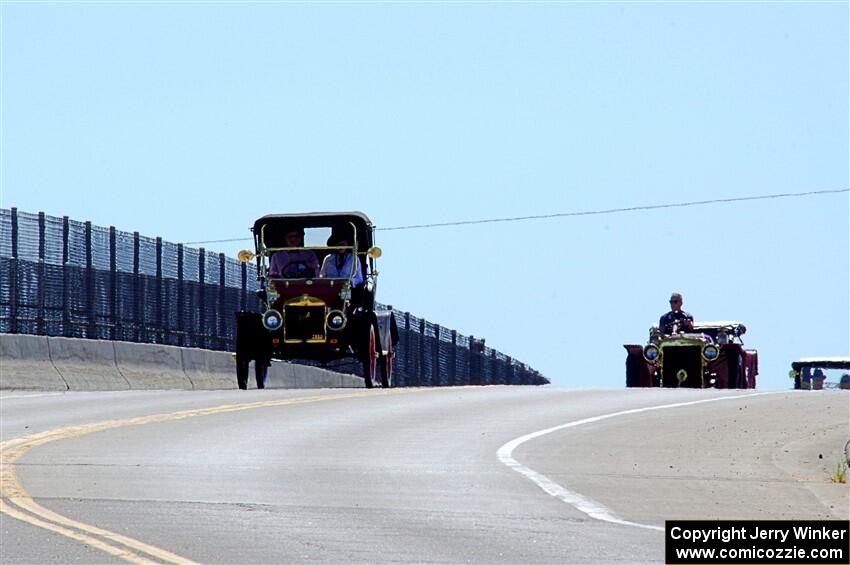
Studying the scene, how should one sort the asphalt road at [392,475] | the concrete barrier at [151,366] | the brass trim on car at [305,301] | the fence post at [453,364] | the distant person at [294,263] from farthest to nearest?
the fence post at [453,364] → the concrete barrier at [151,366] → the distant person at [294,263] → the brass trim on car at [305,301] → the asphalt road at [392,475]

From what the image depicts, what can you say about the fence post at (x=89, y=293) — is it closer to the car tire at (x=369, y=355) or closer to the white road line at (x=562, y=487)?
the car tire at (x=369, y=355)

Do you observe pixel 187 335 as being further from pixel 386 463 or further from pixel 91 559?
pixel 91 559

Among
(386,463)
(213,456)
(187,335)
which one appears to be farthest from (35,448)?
(187,335)

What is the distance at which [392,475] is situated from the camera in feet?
55.5

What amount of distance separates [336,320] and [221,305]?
11.8 meters

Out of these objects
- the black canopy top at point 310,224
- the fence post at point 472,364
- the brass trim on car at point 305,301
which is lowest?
the fence post at point 472,364

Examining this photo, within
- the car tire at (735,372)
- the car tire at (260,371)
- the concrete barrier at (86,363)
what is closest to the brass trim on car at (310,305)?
the car tire at (260,371)

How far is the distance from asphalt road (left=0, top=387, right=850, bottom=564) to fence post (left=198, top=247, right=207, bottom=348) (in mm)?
13599

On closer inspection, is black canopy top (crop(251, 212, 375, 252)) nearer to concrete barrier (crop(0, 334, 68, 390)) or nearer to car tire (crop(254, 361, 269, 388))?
car tire (crop(254, 361, 269, 388))

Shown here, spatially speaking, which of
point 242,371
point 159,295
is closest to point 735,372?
point 242,371

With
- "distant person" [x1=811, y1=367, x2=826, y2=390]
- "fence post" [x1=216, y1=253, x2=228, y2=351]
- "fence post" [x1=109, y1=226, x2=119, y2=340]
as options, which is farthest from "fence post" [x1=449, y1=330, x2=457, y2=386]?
"fence post" [x1=109, y1=226, x2=119, y2=340]

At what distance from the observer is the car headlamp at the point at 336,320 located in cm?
3219

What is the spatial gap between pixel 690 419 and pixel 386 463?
7082 mm

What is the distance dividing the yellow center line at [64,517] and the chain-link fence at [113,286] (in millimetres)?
11639
